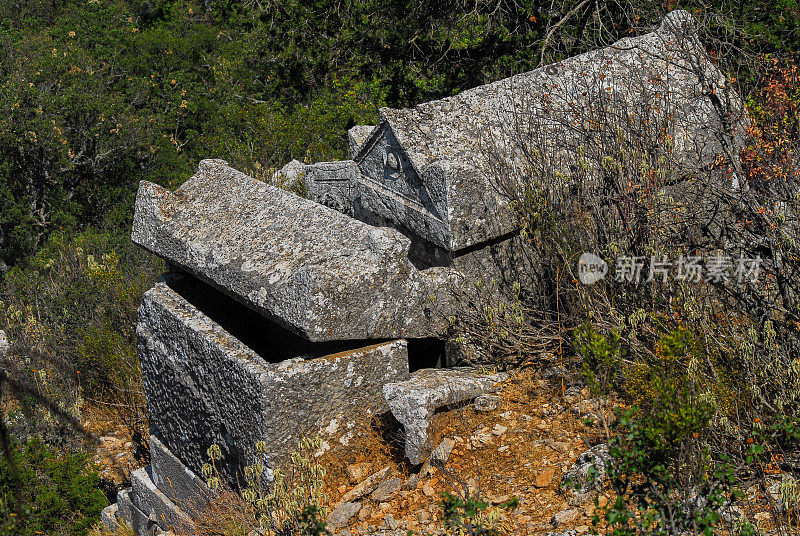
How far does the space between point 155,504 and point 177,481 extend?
1.06 feet

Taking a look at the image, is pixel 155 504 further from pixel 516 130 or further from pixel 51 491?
pixel 516 130

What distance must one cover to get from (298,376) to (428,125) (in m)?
1.51

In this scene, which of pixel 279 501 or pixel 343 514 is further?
pixel 343 514

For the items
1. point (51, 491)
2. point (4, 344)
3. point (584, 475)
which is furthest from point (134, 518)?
point (584, 475)

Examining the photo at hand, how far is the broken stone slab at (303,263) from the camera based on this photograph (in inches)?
124

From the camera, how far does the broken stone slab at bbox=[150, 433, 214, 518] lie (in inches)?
153

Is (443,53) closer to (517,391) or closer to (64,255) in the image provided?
(64,255)

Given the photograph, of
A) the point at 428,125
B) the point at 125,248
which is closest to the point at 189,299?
the point at 428,125

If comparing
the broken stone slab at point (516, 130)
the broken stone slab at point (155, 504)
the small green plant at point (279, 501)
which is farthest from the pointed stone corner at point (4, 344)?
the broken stone slab at point (516, 130)

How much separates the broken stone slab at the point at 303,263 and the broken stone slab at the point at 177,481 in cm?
107

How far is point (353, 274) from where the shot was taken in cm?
317

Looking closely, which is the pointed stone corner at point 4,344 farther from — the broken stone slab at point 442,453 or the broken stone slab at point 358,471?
the broken stone slab at point 442,453

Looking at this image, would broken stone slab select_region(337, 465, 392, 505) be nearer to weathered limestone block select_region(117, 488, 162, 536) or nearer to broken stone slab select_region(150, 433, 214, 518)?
broken stone slab select_region(150, 433, 214, 518)

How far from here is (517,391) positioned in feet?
11.4
